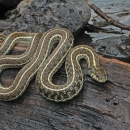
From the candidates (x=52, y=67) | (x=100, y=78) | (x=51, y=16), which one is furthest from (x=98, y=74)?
(x=51, y=16)

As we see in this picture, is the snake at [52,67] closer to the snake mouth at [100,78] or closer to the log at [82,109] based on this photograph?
the snake mouth at [100,78]

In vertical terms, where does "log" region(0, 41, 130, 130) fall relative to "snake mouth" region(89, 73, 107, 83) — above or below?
below

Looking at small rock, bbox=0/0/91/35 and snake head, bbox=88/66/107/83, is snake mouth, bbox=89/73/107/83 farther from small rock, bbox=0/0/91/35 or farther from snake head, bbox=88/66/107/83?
small rock, bbox=0/0/91/35

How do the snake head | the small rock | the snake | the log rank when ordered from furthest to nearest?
1. the small rock
2. the snake head
3. the snake
4. the log

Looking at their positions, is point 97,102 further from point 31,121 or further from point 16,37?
point 16,37

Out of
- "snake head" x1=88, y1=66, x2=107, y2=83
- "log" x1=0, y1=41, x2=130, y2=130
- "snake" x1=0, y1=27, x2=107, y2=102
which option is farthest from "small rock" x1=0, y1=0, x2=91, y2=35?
"snake head" x1=88, y1=66, x2=107, y2=83

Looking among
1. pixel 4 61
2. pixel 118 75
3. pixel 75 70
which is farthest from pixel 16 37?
pixel 118 75

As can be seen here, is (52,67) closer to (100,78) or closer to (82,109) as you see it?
(100,78)
